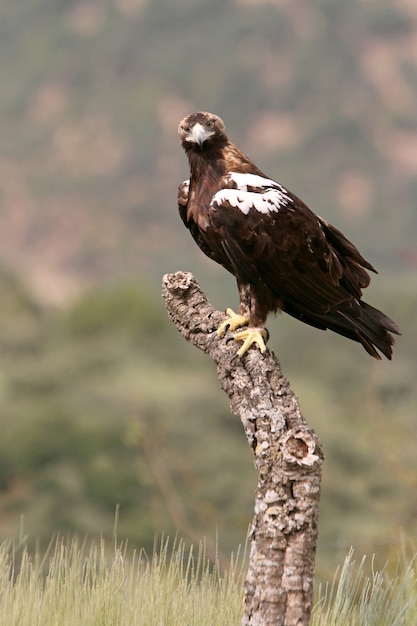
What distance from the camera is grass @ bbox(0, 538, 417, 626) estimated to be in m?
4.94

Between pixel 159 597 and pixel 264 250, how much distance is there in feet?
5.94

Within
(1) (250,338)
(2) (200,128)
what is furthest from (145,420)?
(1) (250,338)

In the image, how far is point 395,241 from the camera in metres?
26.2

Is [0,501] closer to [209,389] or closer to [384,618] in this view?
[209,389]

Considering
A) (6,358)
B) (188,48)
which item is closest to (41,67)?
(188,48)

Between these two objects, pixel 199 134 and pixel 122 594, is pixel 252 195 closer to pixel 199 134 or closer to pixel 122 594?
pixel 199 134

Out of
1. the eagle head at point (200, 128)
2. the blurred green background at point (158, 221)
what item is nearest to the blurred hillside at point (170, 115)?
the blurred green background at point (158, 221)

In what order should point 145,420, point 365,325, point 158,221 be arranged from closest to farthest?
point 365,325, point 145,420, point 158,221

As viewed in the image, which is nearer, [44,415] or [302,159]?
[44,415]

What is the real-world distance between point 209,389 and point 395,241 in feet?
30.3

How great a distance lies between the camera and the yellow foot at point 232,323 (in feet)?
17.7

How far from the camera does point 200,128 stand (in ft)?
18.2

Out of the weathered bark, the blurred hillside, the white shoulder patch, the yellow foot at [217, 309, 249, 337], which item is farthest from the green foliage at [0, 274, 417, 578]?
the weathered bark

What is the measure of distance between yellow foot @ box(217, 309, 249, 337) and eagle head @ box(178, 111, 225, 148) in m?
0.95
